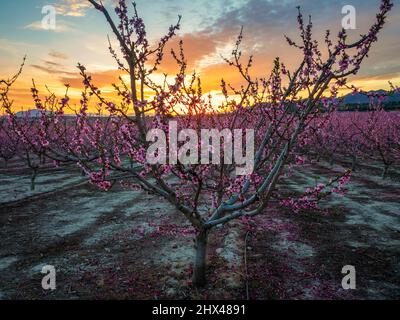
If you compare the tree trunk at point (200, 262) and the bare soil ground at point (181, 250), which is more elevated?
the tree trunk at point (200, 262)

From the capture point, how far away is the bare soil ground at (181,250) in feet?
25.7

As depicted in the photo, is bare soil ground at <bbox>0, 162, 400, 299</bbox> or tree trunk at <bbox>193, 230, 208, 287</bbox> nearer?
tree trunk at <bbox>193, 230, 208, 287</bbox>

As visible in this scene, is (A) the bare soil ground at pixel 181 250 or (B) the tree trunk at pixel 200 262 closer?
(B) the tree trunk at pixel 200 262

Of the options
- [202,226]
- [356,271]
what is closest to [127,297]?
[202,226]

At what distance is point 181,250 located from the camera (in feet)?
33.5

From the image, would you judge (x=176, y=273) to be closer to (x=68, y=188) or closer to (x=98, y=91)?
(x=98, y=91)

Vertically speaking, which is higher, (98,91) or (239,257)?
(98,91)

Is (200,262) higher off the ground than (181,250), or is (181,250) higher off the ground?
(200,262)

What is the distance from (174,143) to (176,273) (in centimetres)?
403

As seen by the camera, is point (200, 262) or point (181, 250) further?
point (181, 250)

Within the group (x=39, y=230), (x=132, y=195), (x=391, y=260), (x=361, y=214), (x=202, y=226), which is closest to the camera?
(x=202, y=226)

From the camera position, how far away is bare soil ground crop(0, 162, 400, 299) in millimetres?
7848

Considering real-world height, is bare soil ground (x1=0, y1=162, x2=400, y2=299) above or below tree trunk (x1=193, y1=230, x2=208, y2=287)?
below

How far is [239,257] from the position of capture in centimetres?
956
